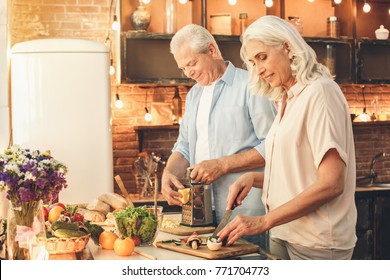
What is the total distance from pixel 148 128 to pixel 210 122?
6.44 ft

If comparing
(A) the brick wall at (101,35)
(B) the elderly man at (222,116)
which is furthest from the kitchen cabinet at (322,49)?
(B) the elderly man at (222,116)

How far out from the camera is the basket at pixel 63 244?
6.52 feet

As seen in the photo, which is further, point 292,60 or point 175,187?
point 175,187

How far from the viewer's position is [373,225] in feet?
15.3

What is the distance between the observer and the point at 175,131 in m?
4.93

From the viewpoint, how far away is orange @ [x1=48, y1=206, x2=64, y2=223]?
230 cm

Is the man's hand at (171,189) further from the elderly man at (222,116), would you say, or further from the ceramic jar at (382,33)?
the ceramic jar at (382,33)

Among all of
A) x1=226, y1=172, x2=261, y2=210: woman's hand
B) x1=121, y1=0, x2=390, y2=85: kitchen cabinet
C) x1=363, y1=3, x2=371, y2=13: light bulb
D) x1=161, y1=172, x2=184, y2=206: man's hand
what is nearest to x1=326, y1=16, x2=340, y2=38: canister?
x1=121, y1=0, x2=390, y2=85: kitchen cabinet

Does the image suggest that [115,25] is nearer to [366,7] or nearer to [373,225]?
[366,7]

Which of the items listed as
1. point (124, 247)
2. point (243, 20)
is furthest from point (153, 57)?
point (124, 247)

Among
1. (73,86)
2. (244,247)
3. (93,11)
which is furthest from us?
(93,11)

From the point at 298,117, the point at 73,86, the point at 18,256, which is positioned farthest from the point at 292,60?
the point at 73,86

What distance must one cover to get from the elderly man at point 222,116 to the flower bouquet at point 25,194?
2.83 feet
